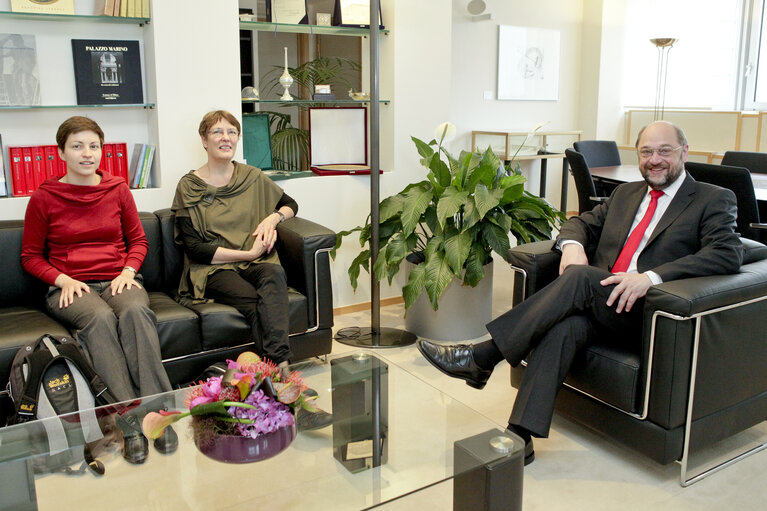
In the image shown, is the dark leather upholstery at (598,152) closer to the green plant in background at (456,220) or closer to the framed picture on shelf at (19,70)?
the green plant in background at (456,220)

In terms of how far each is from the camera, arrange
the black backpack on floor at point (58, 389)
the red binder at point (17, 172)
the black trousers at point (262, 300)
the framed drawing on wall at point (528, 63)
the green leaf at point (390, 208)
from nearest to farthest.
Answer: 1. the black backpack on floor at point (58, 389)
2. the black trousers at point (262, 300)
3. the red binder at point (17, 172)
4. the green leaf at point (390, 208)
5. the framed drawing on wall at point (528, 63)

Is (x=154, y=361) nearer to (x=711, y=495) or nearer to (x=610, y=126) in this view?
(x=711, y=495)

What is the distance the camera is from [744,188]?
3359 mm

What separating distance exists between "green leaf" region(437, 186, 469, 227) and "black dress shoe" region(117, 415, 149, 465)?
1.79 meters

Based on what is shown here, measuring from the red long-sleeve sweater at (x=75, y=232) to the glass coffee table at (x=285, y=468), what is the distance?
1005mm

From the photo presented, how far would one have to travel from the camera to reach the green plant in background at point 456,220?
3.43 m

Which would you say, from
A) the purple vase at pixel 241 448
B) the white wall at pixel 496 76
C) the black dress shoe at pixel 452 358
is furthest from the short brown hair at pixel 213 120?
the white wall at pixel 496 76

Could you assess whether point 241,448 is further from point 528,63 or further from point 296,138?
point 528,63

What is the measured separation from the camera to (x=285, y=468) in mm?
1853

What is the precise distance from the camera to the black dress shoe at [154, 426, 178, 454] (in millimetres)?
1919

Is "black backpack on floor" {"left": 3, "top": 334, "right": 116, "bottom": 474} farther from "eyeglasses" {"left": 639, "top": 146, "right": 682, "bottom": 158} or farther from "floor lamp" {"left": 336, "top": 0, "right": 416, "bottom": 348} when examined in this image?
"eyeglasses" {"left": 639, "top": 146, "right": 682, "bottom": 158}

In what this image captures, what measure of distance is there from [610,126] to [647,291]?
221 inches

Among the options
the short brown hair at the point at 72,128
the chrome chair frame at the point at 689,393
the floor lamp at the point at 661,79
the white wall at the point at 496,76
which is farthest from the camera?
the floor lamp at the point at 661,79

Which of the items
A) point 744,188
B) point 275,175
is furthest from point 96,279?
point 744,188
